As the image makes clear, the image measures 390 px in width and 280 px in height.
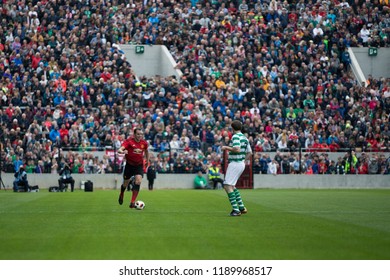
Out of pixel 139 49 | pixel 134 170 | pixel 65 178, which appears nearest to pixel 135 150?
pixel 134 170

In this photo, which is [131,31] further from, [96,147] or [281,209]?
[281,209]

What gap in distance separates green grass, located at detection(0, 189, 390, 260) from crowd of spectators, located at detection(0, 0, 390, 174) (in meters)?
18.2

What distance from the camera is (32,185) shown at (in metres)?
39.3

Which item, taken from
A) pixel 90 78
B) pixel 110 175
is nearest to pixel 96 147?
pixel 110 175

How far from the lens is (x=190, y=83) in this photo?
45.3 meters

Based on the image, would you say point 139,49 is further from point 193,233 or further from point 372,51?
point 193,233

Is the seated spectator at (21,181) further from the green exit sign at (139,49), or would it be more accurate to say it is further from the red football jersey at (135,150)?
the red football jersey at (135,150)

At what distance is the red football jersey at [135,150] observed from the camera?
2225 centimetres

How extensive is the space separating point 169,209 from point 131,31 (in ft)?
86.4

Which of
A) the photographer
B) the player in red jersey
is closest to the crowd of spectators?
the photographer

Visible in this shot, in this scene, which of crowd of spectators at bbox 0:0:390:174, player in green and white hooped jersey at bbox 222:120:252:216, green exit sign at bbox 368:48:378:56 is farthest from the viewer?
green exit sign at bbox 368:48:378:56

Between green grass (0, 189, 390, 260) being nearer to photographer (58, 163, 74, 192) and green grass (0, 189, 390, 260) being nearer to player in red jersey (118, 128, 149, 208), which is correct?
player in red jersey (118, 128, 149, 208)

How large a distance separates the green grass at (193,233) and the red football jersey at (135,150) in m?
1.43

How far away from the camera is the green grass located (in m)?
11.9
